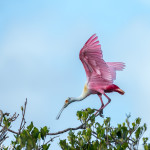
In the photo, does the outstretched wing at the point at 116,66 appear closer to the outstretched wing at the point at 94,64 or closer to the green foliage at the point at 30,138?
the outstretched wing at the point at 94,64

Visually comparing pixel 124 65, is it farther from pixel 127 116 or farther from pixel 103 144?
pixel 103 144

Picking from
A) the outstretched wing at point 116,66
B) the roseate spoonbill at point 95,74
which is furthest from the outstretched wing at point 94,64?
the outstretched wing at point 116,66

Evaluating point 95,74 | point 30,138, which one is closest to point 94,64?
point 95,74

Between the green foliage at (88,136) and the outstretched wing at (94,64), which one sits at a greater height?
the outstretched wing at (94,64)

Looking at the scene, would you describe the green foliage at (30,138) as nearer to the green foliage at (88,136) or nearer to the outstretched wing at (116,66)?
the green foliage at (88,136)

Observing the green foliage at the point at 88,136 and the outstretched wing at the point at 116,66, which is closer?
the green foliage at the point at 88,136

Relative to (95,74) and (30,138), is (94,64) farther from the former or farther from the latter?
(30,138)

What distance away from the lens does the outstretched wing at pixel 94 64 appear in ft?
38.1

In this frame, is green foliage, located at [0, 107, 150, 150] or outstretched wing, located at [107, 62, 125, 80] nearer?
green foliage, located at [0, 107, 150, 150]

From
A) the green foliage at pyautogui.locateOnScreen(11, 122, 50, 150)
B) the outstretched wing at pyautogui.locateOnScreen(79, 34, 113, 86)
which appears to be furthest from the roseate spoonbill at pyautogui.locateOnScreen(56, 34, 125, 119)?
the green foliage at pyautogui.locateOnScreen(11, 122, 50, 150)

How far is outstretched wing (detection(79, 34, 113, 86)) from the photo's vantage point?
457 inches

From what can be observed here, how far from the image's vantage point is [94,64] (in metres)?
12.0

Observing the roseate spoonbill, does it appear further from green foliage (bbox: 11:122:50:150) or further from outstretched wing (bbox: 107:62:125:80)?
green foliage (bbox: 11:122:50:150)

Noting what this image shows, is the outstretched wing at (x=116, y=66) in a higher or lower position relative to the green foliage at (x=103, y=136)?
higher
